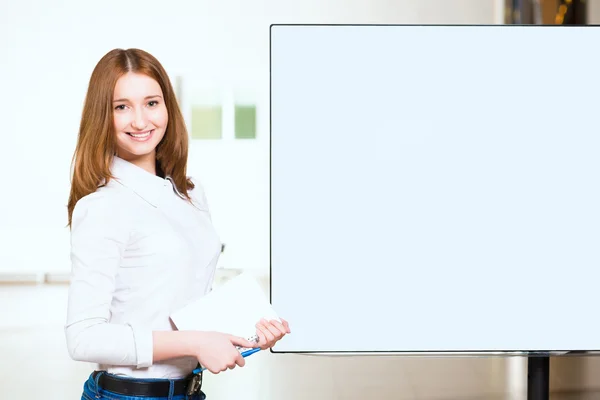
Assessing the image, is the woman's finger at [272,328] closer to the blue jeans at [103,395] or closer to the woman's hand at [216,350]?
the woman's hand at [216,350]

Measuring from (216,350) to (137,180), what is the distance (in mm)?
302

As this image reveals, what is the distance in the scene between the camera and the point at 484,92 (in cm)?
140

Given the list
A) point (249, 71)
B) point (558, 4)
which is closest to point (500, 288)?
point (558, 4)

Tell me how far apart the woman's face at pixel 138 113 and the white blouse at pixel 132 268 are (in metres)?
0.04

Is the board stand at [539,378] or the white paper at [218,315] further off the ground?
the white paper at [218,315]

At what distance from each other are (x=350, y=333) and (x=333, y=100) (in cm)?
43

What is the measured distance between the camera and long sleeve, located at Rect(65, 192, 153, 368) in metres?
1.10

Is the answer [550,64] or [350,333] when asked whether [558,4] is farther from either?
[350,333]

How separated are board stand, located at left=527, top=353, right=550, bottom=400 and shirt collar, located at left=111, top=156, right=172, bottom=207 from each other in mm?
745

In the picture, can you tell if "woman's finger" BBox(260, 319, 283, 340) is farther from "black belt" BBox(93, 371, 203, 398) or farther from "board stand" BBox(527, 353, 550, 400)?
"board stand" BBox(527, 353, 550, 400)

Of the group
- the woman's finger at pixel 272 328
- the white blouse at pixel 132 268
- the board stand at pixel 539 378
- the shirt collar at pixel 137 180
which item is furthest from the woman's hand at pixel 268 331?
the board stand at pixel 539 378

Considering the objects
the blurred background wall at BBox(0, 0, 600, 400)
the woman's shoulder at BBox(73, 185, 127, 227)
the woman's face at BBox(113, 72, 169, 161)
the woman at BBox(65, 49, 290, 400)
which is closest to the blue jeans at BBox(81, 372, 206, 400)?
the woman at BBox(65, 49, 290, 400)

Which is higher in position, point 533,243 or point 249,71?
point 249,71

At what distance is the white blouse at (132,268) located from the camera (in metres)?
1.11
